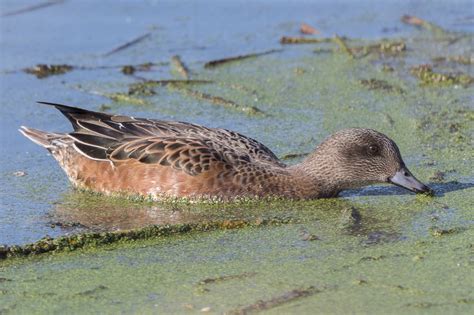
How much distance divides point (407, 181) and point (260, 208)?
866 millimetres

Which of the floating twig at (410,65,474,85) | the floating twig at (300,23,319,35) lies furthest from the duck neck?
the floating twig at (300,23,319,35)

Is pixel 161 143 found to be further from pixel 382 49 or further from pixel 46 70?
pixel 382 49

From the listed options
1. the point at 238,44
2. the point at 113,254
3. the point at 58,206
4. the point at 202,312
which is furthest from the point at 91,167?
the point at 238,44

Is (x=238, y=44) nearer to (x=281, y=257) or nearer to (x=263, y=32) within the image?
(x=263, y=32)

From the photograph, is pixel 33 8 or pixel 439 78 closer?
pixel 439 78

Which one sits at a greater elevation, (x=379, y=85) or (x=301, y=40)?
(x=301, y=40)

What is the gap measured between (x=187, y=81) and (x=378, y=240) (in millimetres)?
3952

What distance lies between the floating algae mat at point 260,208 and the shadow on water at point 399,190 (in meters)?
0.02

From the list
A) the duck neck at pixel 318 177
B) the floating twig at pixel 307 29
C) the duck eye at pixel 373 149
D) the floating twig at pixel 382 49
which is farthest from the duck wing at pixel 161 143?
the floating twig at pixel 307 29

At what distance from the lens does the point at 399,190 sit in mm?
6285

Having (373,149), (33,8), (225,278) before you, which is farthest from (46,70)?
(225,278)

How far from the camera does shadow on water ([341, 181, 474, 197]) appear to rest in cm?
606

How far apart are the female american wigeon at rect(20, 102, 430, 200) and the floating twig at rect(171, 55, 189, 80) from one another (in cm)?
265

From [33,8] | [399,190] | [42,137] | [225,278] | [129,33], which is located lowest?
[399,190]
